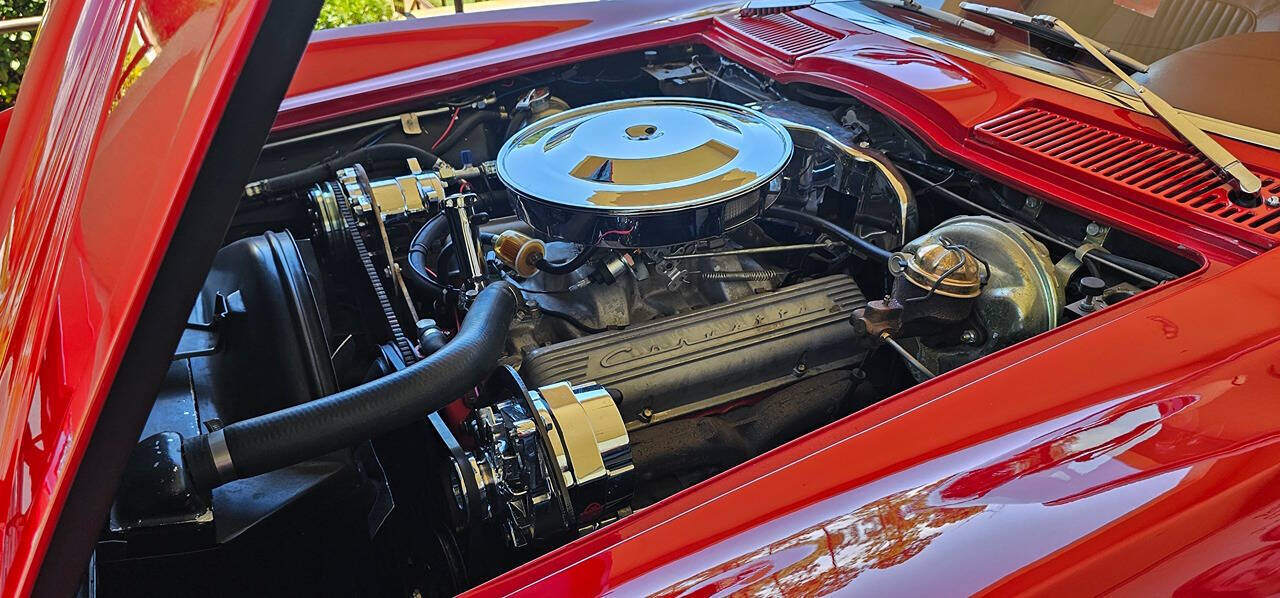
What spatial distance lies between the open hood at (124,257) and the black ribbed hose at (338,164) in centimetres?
98

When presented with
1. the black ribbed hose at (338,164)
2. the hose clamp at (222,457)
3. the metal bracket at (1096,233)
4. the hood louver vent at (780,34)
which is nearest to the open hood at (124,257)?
the hose clamp at (222,457)

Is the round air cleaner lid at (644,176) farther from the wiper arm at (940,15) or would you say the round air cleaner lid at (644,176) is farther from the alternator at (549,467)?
the wiper arm at (940,15)

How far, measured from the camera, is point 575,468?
1.07 m

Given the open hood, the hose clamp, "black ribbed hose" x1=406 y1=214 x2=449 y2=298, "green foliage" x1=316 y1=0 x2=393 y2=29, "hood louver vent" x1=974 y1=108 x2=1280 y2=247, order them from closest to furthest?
the open hood
the hose clamp
"hood louver vent" x1=974 y1=108 x2=1280 y2=247
"black ribbed hose" x1=406 y1=214 x2=449 y2=298
"green foliage" x1=316 y1=0 x2=393 y2=29

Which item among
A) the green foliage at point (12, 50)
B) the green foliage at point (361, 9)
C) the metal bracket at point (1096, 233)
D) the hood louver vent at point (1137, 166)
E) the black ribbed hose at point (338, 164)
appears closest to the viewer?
the hood louver vent at point (1137, 166)

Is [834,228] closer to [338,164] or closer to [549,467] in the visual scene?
[549,467]

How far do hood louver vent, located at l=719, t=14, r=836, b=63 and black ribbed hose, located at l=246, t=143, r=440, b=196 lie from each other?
0.86 m

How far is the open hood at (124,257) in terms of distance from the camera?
2.21 feet

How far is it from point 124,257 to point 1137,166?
1.47m

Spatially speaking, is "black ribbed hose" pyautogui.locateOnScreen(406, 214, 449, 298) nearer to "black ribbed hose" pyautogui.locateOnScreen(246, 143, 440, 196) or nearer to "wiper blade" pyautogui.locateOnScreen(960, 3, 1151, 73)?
"black ribbed hose" pyautogui.locateOnScreen(246, 143, 440, 196)

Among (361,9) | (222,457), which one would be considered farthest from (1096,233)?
(361,9)

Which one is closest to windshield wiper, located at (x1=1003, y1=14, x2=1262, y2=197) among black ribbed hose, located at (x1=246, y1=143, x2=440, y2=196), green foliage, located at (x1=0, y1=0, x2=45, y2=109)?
black ribbed hose, located at (x1=246, y1=143, x2=440, y2=196)

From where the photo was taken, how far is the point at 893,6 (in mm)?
2127

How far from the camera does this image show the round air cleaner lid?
137cm
